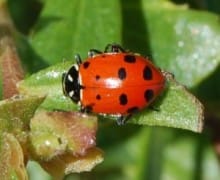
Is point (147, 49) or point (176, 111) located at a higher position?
point (176, 111)

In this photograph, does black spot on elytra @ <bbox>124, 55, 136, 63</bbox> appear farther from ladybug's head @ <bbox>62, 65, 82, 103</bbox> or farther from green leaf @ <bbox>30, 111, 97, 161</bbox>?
green leaf @ <bbox>30, 111, 97, 161</bbox>

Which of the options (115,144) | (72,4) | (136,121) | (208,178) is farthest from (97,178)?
(136,121)

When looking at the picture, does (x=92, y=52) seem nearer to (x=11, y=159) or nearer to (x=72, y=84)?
(x=72, y=84)

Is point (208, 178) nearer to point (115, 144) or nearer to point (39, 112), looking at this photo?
point (115, 144)

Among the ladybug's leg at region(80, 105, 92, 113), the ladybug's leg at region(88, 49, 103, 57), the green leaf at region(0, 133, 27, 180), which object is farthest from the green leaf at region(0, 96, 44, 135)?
the ladybug's leg at region(88, 49, 103, 57)

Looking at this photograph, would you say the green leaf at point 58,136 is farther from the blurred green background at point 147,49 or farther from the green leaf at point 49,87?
the blurred green background at point 147,49

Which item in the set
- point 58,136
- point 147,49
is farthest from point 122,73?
point 147,49
